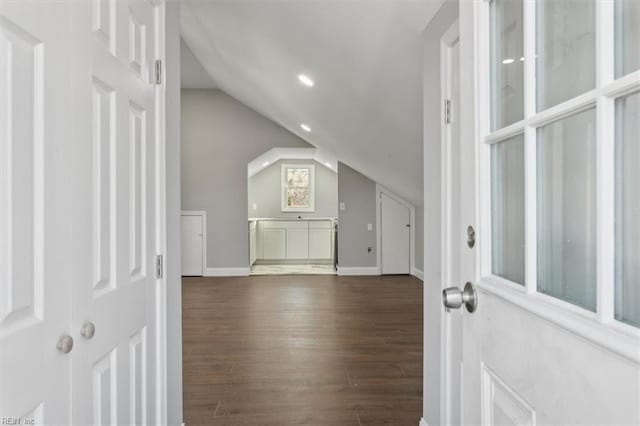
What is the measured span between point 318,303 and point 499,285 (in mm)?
4505

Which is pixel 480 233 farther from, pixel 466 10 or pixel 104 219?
pixel 104 219

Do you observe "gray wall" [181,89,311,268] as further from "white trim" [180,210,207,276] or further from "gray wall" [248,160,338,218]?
"gray wall" [248,160,338,218]

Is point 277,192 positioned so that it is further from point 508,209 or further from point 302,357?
point 508,209

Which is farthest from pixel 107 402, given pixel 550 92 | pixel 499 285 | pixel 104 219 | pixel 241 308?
pixel 241 308

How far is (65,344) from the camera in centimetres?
95

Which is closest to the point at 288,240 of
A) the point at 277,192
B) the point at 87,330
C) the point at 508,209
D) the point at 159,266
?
the point at 277,192

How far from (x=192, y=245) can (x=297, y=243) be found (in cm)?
249

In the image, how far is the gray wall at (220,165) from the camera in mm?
7355

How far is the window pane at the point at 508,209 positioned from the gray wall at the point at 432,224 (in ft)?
3.82

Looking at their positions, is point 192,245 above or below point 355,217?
below

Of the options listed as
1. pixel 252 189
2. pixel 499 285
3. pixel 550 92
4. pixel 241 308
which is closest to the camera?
pixel 550 92

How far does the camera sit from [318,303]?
17.2 feet

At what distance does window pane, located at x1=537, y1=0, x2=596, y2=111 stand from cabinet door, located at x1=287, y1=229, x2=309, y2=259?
27.6ft

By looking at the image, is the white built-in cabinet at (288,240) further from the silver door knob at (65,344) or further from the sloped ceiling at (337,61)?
the silver door knob at (65,344)
